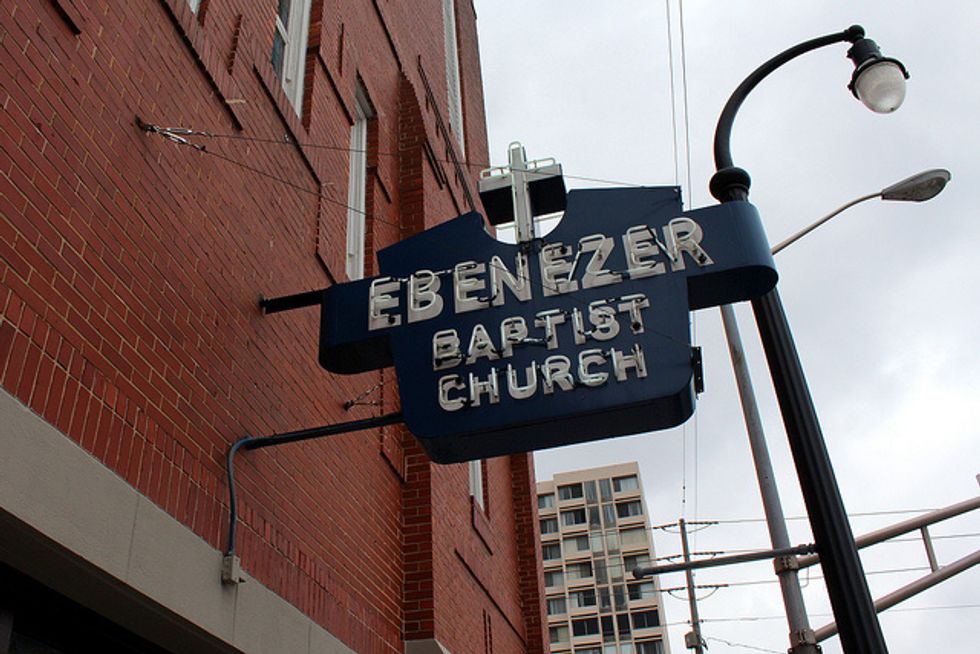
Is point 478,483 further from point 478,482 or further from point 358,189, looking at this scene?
point 358,189

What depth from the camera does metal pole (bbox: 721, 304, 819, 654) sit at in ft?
29.1

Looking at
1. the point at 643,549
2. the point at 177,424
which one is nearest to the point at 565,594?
the point at 643,549

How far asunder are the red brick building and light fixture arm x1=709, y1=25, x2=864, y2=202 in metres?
3.23

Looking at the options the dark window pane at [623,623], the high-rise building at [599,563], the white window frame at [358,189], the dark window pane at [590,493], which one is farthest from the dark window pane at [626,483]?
the white window frame at [358,189]

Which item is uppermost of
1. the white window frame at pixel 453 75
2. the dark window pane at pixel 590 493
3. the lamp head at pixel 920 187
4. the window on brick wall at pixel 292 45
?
the dark window pane at pixel 590 493

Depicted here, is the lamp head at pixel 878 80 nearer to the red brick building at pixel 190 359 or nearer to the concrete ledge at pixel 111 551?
the red brick building at pixel 190 359

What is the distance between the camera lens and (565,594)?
8925 centimetres

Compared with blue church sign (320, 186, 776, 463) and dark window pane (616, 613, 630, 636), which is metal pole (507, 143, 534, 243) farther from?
dark window pane (616, 613, 630, 636)

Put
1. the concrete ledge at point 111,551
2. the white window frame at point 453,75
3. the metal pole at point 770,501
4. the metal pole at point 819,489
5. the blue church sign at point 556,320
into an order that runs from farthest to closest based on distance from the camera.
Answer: the white window frame at point 453,75
the metal pole at point 770,501
the blue church sign at point 556,320
the metal pole at point 819,489
the concrete ledge at point 111,551

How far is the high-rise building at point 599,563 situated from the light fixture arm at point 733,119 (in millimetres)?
81780

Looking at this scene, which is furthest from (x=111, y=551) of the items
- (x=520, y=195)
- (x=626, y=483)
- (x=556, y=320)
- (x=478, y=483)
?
(x=626, y=483)

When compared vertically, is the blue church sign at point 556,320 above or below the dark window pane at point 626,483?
below

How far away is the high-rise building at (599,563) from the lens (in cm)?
8588

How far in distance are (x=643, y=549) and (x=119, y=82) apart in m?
89.3
